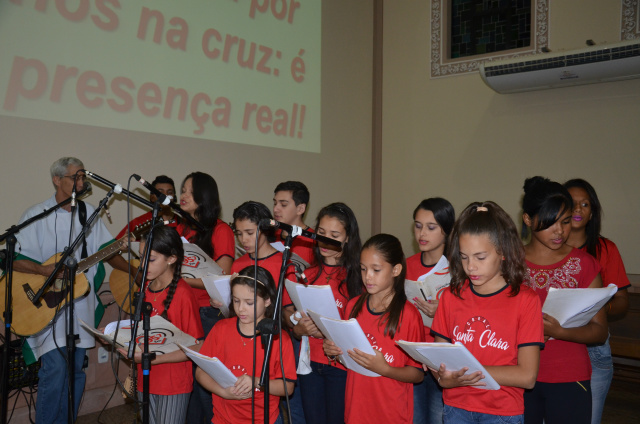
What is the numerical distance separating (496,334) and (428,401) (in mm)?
864

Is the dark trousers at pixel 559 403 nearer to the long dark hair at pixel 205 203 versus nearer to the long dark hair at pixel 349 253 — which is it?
the long dark hair at pixel 349 253

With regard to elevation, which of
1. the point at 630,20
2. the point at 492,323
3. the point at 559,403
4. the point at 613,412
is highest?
the point at 630,20

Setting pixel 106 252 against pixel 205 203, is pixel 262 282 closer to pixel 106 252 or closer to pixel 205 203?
pixel 106 252

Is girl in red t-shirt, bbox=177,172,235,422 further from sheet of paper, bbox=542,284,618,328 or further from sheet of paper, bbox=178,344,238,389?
sheet of paper, bbox=542,284,618,328

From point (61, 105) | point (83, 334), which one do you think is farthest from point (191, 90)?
point (83, 334)

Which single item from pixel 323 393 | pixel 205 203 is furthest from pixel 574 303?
pixel 205 203

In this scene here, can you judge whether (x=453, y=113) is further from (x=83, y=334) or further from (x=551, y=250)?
(x=83, y=334)

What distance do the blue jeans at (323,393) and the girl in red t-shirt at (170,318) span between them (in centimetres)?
52

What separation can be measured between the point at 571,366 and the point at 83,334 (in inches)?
101

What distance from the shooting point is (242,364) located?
6.61 feet

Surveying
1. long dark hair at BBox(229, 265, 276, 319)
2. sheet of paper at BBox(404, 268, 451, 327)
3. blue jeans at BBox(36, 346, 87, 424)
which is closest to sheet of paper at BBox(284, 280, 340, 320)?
long dark hair at BBox(229, 265, 276, 319)

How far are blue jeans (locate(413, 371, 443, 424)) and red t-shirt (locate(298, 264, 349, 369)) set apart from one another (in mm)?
395

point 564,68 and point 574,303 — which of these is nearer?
point 574,303

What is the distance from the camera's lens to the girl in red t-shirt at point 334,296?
227 centimetres
